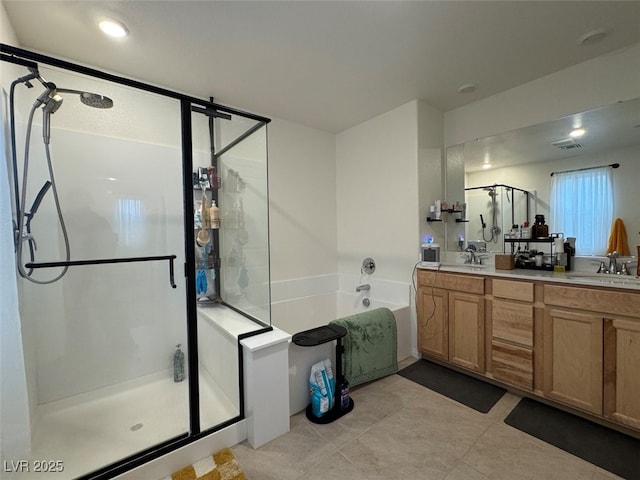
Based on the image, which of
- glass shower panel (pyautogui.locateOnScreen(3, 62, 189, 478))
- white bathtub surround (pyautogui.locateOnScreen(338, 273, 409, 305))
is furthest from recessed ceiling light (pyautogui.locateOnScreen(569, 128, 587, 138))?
glass shower panel (pyautogui.locateOnScreen(3, 62, 189, 478))

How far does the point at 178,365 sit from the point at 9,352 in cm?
131

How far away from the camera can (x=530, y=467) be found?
4.75 feet

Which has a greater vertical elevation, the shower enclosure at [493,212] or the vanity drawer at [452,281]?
the shower enclosure at [493,212]

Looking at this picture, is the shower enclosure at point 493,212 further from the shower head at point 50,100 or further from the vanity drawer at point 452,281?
the shower head at point 50,100

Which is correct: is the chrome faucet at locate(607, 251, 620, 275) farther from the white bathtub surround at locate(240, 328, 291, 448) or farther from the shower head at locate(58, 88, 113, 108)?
the shower head at locate(58, 88, 113, 108)

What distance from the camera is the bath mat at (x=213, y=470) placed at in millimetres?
1394

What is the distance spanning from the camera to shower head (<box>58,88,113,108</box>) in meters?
1.61

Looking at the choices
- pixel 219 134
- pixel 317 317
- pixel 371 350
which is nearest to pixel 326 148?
pixel 219 134

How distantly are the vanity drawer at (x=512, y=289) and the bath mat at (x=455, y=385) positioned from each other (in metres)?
0.76

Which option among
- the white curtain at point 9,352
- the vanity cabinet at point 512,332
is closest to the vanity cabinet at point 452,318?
the vanity cabinet at point 512,332

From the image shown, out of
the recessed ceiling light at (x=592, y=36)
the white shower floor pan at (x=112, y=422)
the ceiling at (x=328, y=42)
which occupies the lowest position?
the white shower floor pan at (x=112, y=422)

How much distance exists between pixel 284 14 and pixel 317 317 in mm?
2833

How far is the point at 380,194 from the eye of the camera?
299 centimetres

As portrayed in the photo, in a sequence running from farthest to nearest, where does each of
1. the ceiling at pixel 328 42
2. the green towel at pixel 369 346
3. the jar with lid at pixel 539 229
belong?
the jar with lid at pixel 539 229 < the green towel at pixel 369 346 < the ceiling at pixel 328 42
